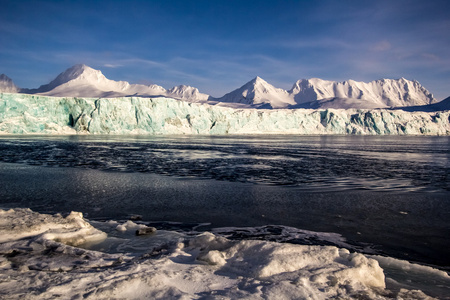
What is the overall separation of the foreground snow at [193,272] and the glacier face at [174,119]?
5687 cm

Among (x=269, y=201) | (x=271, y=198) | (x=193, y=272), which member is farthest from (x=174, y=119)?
(x=193, y=272)

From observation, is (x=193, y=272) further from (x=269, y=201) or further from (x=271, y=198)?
(x=271, y=198)

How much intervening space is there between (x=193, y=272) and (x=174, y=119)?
67068 millimetres

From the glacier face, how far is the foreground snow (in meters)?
56.9

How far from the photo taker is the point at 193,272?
3.73 m

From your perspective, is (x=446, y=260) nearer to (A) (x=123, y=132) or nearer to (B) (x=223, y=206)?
(B) (x=223, y=206)

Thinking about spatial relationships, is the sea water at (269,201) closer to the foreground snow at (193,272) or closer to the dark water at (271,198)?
the dark water at (271,198)

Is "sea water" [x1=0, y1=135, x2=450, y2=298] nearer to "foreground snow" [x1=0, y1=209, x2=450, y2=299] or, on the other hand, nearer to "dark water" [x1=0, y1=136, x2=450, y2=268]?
"dark water" [x1=0, y1=136, x2=450, y2=268]

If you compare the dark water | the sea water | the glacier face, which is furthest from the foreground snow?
the glacier face

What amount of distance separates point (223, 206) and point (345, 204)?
3.42m

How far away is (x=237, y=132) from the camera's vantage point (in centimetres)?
8269

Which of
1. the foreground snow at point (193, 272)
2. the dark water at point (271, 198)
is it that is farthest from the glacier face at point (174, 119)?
the foreground snow at point (193, 272)

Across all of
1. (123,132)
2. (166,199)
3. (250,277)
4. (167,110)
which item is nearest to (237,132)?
(167,110)

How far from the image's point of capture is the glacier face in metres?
53.0
